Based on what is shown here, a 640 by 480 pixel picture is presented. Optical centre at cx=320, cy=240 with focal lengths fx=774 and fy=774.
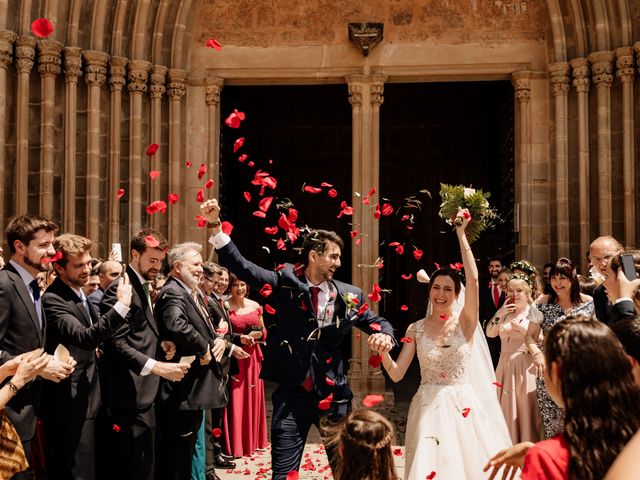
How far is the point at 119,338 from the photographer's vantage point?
4914mm

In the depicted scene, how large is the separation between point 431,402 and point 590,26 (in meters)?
6.56

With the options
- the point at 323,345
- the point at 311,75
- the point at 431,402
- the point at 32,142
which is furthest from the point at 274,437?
the point at 311,75

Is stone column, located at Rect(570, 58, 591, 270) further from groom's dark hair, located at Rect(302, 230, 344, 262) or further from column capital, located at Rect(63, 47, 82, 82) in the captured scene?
column capital, located at Rect(63, 47, 82, 82)

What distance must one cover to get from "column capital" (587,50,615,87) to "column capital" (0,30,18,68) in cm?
689

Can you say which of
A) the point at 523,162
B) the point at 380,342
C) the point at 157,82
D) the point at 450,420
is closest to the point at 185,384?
the point at 380,342

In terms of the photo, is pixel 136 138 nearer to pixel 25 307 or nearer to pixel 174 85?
pixel 174 85

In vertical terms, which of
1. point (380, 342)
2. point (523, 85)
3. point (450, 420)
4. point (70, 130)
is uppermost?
point (523, 85)

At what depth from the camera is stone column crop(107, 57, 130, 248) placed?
31.6 feet

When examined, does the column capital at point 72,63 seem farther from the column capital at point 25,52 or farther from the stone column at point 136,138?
the stone column at point 136,138

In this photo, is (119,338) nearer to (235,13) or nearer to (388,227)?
(235,13)

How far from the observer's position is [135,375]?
4.95 metres

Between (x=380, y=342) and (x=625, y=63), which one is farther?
(x=625, y=63)

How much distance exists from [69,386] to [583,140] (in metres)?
7.26

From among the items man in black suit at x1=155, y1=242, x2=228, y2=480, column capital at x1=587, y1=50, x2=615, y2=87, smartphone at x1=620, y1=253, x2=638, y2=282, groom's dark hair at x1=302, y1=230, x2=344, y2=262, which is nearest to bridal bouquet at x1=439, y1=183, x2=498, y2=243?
groom's dark hair at x1=302, y1=230, x2=344, y2=262
